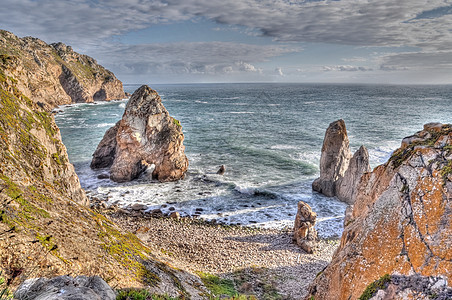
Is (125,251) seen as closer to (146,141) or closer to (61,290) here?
(61,290)

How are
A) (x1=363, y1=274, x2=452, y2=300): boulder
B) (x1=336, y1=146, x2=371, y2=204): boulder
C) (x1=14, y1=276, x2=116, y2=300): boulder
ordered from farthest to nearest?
(x1=336, y1=146, x2=371, y2=204): boulder
(x1=363, y1=274, x2=452, y2=300): boulder
(x1=14, y1=276, x2=116, y2=300): boulder

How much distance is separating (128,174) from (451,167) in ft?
106

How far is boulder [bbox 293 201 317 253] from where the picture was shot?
21906 millimetres

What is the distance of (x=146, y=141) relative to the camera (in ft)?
112

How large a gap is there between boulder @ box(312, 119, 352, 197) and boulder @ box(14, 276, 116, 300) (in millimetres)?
28677

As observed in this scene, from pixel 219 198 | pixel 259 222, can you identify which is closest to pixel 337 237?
pixel 259 222

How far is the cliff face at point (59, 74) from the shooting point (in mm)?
87544

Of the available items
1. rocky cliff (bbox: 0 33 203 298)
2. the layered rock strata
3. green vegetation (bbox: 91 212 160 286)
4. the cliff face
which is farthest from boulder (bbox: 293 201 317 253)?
the cliff face

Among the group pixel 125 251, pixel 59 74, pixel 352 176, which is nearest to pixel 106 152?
pixel 125 251

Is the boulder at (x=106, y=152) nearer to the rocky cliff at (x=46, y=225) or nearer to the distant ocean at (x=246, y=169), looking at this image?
the distant ocean at (x=246, y=169)

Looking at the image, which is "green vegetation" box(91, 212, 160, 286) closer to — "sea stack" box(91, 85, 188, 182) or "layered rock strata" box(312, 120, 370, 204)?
"sea stack" box(91, 85, 188, 182)

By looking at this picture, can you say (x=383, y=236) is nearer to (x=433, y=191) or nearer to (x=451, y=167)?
(x=433, y=191)

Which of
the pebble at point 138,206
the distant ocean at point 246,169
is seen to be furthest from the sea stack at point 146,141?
the pebble at point 138,206

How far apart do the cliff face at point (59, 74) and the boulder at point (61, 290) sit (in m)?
71.7
